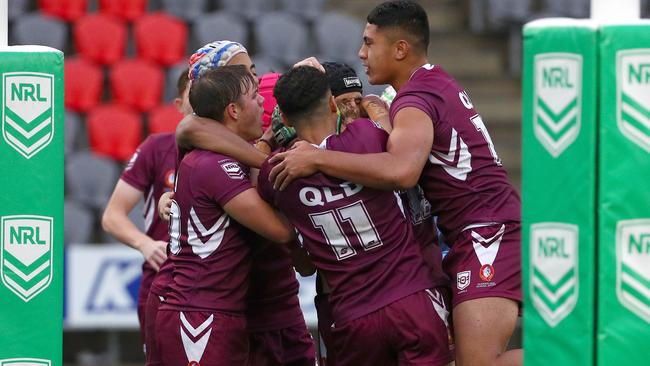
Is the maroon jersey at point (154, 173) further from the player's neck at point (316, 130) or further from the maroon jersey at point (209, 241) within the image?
the player's neck at point (316, 130)

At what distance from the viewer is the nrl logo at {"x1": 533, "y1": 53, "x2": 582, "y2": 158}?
3.23m

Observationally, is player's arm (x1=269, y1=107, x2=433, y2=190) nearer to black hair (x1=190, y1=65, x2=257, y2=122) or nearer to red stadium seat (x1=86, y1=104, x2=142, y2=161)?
black hair (x1=190, y1=65, x2=257, y2=122)

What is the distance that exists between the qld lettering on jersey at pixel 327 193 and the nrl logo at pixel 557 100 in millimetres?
1062

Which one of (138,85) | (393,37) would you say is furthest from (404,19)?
(138,85)

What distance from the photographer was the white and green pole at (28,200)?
3662 mm

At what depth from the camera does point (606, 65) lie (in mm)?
3193

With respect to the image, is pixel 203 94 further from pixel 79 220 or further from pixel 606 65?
pixel 79 220

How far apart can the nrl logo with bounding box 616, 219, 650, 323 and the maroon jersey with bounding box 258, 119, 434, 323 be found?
3.87 feet

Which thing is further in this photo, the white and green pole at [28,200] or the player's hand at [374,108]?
the player's hand at [374,108]

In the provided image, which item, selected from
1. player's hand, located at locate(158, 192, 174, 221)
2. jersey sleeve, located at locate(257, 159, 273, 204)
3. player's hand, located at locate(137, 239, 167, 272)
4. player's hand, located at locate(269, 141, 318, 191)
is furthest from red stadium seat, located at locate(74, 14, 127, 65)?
player's hand, located at locate(269, 141, 318, 191)

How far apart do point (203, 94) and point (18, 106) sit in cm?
107

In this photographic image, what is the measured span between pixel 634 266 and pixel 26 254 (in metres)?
1.93

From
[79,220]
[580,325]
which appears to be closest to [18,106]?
[580,325]

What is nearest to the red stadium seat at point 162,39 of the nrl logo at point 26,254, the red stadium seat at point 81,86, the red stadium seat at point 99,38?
the red stadium seat at point 99,38
